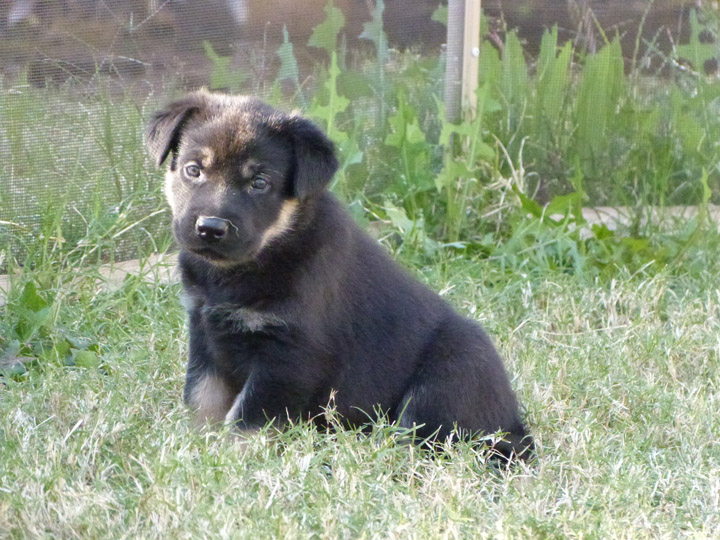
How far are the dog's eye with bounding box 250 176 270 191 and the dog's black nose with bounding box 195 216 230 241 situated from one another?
0.21m

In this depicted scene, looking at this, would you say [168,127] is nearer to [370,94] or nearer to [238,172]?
[238,172]

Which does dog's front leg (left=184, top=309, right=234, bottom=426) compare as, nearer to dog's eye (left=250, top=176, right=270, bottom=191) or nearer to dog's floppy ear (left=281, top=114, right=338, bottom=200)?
dog's eye (left=250, top=176, right=270, bottom=191)

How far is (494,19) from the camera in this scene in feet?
19.4

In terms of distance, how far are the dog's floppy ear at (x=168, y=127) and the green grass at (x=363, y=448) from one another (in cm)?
92

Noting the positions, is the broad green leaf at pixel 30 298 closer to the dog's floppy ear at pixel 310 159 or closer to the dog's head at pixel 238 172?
the dog's head at pixel 238 172

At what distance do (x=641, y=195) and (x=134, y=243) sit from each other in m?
2.93

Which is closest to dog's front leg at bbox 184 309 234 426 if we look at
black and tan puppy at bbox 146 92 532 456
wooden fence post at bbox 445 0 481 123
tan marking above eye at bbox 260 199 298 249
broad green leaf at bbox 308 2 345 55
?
black and tan puppy at bbox 146 92 532 456

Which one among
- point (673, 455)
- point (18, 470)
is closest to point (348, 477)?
point (18, 470)

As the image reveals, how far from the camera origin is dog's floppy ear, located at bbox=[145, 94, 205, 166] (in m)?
3.48

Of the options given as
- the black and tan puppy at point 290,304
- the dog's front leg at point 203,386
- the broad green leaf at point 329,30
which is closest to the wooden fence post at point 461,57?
the broad green leaf at point 329,30

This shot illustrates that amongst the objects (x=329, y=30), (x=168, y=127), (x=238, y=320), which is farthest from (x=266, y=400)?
(x=329, y=30)

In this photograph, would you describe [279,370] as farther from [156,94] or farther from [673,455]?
[156,94]

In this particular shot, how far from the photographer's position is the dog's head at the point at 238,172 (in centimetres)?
327

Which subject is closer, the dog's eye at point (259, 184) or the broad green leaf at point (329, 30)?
the dog's eye at point (259, 184)
